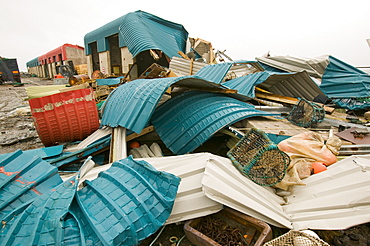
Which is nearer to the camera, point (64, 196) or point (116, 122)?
point (64, 196)

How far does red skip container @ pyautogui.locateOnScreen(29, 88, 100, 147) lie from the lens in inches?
136

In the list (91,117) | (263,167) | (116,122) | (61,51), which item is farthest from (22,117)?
(61,51)

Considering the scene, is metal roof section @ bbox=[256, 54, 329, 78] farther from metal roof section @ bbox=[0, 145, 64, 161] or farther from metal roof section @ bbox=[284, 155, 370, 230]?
metal roof section @ bbox=[0, 145, 64, 161]

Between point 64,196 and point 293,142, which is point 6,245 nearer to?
point 64,196

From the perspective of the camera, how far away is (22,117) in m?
A: 7.18

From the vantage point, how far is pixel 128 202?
6.24 feet

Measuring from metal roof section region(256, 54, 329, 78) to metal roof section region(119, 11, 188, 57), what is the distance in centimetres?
608

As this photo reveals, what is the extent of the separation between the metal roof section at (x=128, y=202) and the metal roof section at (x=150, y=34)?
973 cm

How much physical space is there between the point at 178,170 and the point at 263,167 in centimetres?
100

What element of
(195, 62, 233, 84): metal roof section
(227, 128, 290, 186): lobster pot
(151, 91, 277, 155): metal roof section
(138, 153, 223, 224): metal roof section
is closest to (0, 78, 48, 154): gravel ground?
(151, 91, 277, 155): metal roof section

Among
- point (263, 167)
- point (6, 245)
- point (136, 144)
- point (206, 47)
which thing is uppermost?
point (206, 47)

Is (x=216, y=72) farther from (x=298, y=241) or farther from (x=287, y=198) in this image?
(x=298, y=241)

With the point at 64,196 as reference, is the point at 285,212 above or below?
below

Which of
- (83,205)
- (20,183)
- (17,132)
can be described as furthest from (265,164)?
(17,132)
